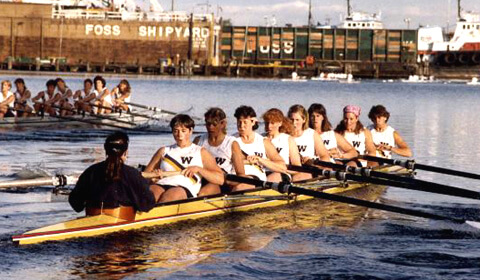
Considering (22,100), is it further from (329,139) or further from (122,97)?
(329,139)

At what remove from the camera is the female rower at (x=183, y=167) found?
493 inches

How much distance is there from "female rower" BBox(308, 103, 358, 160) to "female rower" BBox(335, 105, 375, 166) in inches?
19.2

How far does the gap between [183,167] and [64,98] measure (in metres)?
17.0

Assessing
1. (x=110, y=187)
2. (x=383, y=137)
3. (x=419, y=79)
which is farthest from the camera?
(x=419, y=79)

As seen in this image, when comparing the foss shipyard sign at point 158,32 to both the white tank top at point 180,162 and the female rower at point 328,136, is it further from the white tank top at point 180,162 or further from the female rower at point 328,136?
the white tank top at point 180,162

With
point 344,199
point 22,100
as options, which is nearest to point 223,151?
point 344,199

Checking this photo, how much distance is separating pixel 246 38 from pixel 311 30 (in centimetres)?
822

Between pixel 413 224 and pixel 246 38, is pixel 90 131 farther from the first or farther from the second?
pixel 246 38

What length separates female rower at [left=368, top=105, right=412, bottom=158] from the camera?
1806 cm

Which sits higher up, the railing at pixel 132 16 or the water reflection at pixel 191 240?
the railing at pixel 132 16

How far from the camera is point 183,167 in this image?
12.6 m

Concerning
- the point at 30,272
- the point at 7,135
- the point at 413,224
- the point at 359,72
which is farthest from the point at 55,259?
the point at 359,72

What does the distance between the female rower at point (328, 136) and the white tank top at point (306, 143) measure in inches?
24.6

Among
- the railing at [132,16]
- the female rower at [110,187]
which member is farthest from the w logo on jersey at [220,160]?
the railing at [132,16]
